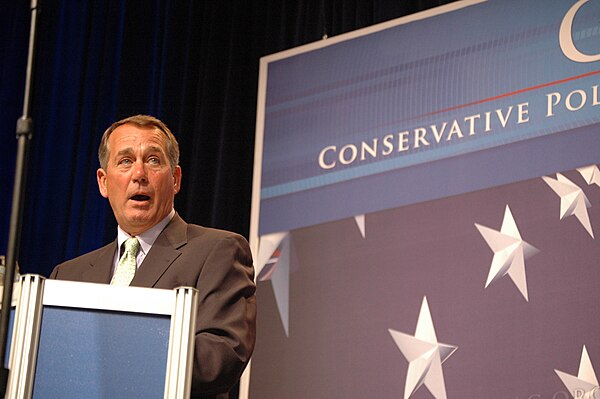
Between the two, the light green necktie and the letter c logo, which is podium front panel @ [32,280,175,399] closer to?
the light green necktie

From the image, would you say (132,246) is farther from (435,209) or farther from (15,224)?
(435,209)

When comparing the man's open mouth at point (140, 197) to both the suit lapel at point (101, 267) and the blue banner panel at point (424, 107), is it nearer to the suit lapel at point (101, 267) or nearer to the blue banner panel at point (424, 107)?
the suit lapel at point (101, 267)

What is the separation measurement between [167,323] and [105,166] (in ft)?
3.04

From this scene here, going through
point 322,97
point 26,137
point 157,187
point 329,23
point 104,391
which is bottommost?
point 104,391

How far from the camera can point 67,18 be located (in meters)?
5.31

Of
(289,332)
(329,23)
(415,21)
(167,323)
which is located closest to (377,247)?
(289,332)

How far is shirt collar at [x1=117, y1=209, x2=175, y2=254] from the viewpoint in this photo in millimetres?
2471

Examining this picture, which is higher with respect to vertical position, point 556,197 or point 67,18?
point 67,18

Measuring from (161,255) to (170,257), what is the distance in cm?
3

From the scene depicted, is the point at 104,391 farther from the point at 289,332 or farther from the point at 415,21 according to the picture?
the point at 415,21

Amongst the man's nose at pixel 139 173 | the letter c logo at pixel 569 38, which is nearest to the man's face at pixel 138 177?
the man's nose at pixel 139 173

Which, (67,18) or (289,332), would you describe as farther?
(67,18)

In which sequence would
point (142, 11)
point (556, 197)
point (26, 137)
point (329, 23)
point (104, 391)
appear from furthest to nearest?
point (142, 11), point (329, 23), point (556, 197), point (104, 391), point (26, 137)

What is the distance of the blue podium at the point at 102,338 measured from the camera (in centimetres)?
176
